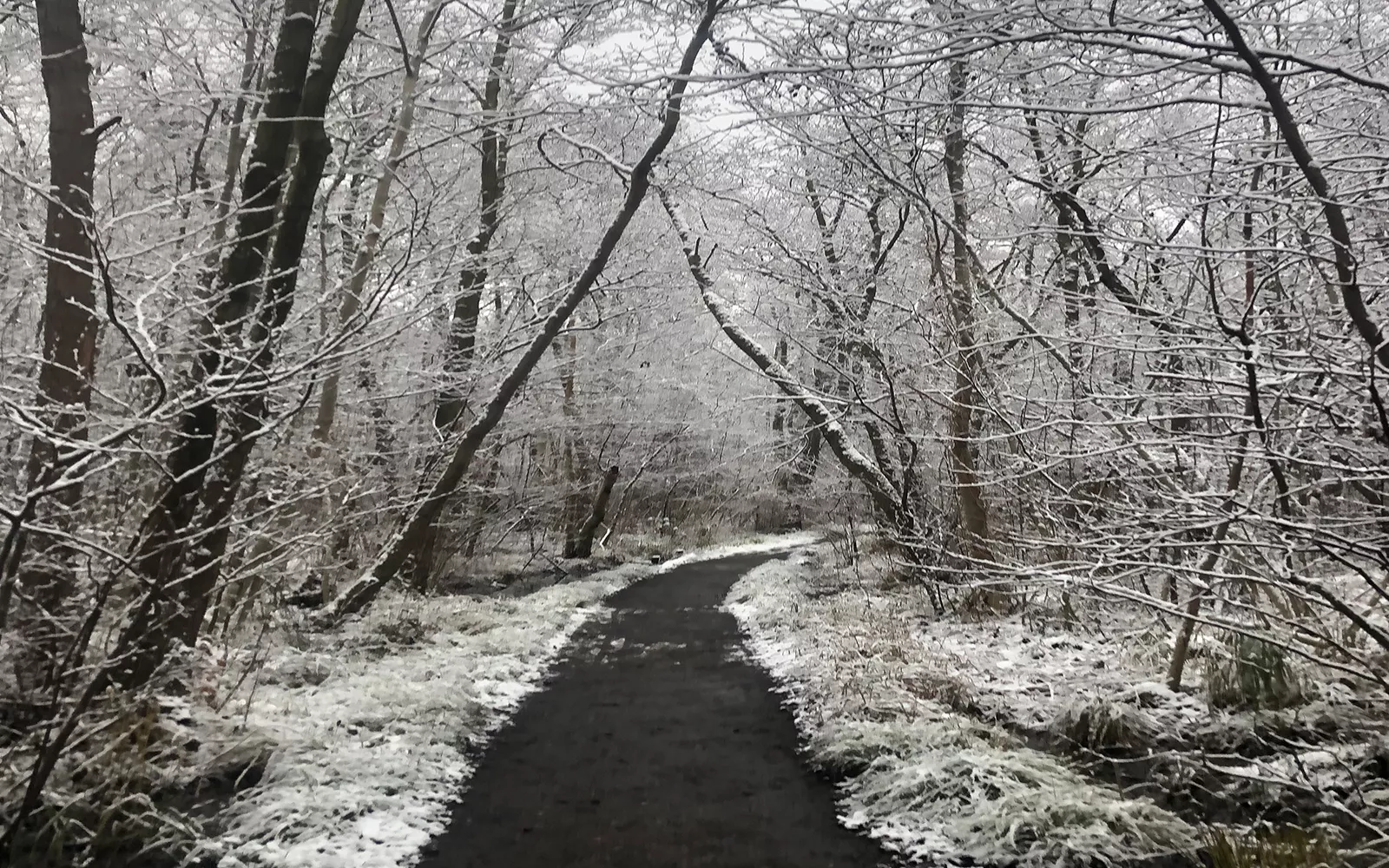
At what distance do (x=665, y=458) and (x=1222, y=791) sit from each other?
17.5m

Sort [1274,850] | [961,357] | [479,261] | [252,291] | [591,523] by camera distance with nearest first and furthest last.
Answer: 1. [1274,850]
2. [252,291]
3. [961,357]
4. [479,261]
5. [591,523]

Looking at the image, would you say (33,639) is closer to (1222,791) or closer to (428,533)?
(1222,791)

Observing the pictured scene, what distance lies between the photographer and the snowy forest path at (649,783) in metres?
4.13

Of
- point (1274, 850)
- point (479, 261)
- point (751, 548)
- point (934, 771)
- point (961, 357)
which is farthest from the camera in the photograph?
point (751, 548)

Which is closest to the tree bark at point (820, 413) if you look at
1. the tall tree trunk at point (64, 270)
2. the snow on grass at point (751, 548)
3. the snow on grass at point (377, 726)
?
the snow on grass at point (377, 726)

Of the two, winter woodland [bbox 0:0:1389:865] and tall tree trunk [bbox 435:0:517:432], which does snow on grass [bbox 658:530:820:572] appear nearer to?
winter woodland [bbox 0:0:1389:865]

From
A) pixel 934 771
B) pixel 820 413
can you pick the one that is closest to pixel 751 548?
pixel 820 413

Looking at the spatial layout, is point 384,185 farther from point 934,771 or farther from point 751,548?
point 751,548

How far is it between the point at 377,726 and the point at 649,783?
1.88 metres

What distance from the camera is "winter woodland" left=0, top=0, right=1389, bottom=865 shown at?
3.29m

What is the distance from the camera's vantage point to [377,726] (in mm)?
5598

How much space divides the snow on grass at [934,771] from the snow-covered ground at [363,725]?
7.67 feet

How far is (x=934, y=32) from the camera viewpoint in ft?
10.1

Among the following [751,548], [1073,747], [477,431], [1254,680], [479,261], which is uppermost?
[479,261]
